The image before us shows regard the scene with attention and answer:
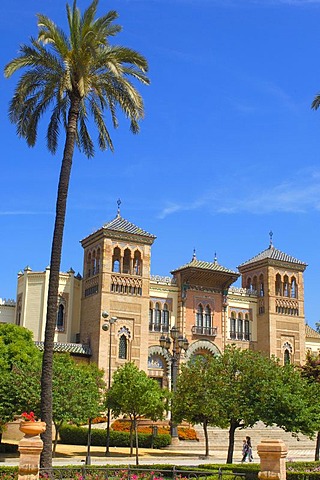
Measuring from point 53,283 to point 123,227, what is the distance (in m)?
29.7

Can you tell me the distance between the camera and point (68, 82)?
1992 cm

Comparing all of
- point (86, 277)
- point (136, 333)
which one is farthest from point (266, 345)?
point (86, 277)

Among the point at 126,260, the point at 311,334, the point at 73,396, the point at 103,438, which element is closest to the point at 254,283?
the point at 311,334

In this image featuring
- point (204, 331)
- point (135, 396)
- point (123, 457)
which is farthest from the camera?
point (204, 331)

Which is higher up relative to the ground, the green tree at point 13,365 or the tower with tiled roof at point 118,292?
the tower with tiled roof at point 118,292

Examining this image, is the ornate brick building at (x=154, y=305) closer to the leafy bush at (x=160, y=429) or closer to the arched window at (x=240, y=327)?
the arched window at (x=240, y=327)

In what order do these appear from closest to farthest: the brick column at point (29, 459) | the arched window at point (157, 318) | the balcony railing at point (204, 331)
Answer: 1. the brick column at point (29, 459)
2. the arched window at point (157, 318)
3. the balcony railing at point (204, 331)

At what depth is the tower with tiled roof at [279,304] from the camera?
52.9 meters

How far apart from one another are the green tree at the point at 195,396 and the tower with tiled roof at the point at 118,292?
15.8 m

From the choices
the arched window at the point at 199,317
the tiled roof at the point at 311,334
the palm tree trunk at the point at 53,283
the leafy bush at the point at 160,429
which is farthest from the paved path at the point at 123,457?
the tiled roof at the point at 311,334

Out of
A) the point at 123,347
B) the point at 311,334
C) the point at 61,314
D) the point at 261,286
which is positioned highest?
the point at 261,286

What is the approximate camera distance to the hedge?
3556 cm

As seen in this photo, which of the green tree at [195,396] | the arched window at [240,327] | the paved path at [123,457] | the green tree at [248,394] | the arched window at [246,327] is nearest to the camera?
the green tree at [248,394]

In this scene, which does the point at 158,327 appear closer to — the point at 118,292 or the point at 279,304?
the point at 118,292
